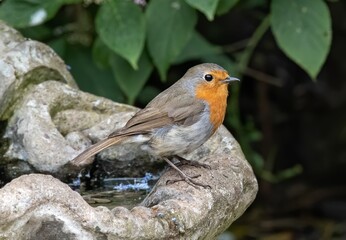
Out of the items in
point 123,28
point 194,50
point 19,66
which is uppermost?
point 19,66

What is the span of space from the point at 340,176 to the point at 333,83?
0.92 m

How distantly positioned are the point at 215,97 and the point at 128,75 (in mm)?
750

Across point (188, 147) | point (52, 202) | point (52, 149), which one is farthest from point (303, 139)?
point (52, 202)

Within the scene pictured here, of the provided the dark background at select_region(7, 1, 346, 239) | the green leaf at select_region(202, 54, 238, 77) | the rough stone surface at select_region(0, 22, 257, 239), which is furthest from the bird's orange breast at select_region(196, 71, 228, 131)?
the dark background at select_region(7, 1, 346, 239)

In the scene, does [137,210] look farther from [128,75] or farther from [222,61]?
[222,61]

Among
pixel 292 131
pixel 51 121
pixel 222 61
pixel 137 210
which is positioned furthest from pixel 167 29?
pixel 292 131

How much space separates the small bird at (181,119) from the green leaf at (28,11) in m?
0.89

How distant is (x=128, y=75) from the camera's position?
218 inches

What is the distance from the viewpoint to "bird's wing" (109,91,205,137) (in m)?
4.60

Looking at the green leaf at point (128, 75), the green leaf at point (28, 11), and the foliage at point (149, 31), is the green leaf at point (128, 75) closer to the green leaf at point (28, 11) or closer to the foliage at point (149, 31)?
the foliage at point (149, 31)

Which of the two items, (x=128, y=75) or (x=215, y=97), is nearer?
(x=215, y=97)

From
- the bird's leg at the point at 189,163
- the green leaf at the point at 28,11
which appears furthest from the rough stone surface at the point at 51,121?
the green leaf at the point at 28,11

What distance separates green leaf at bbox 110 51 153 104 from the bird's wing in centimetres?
58

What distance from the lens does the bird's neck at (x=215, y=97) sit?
4902 millimetres
